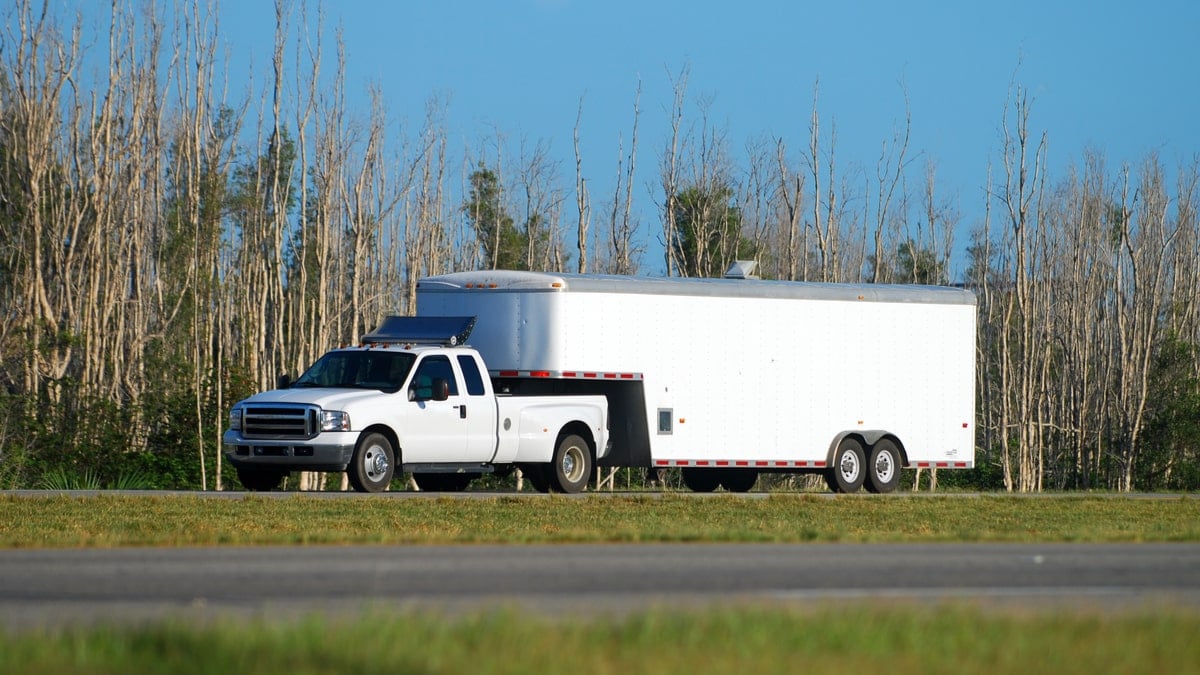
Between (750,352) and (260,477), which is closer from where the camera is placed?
(260,477)

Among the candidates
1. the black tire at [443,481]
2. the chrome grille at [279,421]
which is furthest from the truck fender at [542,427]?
the chrome grille at [279,421]

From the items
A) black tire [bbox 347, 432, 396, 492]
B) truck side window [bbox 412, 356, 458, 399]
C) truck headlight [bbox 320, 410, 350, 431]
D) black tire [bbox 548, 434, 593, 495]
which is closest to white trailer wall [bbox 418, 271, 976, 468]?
black tire [bbox 548, 434, 593, 495]

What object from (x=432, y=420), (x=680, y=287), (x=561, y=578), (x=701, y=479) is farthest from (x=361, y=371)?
(x=561, y=578)

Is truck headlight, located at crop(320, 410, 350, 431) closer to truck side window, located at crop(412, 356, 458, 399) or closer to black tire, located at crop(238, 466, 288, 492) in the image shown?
truck side window, located at crop(412, 356, 458, 399)

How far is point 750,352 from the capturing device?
26734 mm

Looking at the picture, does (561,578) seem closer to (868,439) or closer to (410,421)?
(410,421)

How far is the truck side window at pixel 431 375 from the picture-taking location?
24.0m

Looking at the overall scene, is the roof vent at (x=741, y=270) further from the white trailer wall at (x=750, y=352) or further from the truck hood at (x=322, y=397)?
the truck hood at (x=322, y=397)

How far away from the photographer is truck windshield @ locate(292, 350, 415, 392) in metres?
24.1

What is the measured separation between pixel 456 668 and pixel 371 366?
1789 cm

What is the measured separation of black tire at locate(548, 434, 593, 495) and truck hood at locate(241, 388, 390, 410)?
2.97 m

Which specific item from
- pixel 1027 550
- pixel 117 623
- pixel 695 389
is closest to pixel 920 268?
pixel 695 389

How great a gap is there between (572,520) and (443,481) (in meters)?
9.73

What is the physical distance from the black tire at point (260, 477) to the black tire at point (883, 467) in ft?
30.0
